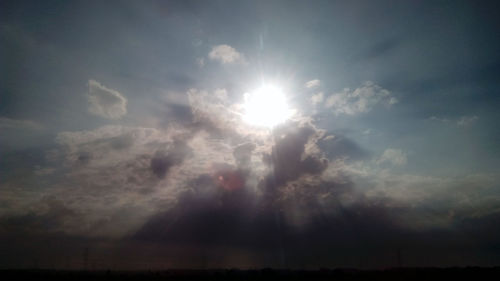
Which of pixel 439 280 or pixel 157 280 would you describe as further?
pixel 157 280

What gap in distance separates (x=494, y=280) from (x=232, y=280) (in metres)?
76.2

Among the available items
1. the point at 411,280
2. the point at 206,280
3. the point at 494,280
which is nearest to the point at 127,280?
the point at 206,280

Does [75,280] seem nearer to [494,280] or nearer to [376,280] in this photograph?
[376,280]

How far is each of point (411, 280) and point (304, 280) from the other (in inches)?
1268

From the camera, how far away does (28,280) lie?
95.8 metres

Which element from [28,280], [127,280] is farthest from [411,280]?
[28,280]

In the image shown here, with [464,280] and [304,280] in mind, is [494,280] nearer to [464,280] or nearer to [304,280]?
[464,280]

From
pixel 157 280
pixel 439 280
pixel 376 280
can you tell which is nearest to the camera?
pixel 439 280

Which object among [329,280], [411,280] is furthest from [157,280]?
[411,280]

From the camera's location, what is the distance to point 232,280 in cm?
10369

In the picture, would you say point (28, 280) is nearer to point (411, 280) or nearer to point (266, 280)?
point (266, 280)

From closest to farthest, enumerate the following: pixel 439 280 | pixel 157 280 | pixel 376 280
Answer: pixel 439 280 < pixel 376 280 < pixel 157 280

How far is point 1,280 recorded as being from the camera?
9969cm

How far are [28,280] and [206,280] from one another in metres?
52.6
